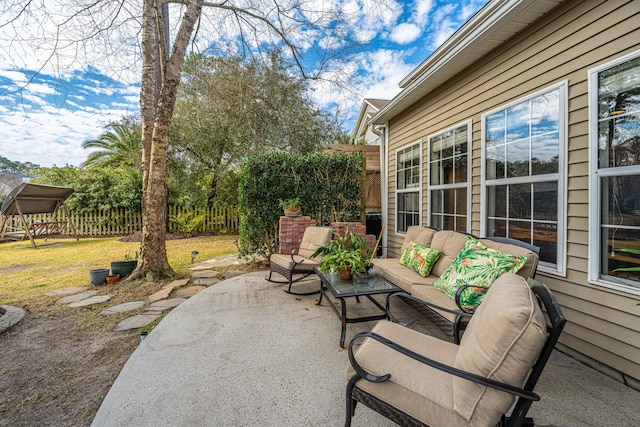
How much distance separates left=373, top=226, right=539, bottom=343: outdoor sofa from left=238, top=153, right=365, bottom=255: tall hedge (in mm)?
2079

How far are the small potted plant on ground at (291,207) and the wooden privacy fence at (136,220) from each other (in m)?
5.97

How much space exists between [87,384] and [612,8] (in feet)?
16.1

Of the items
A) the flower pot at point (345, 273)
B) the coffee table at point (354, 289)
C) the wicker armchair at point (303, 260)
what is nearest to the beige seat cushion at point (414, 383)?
the coffee table at point (354, 289)

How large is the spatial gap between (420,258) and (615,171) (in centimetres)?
182

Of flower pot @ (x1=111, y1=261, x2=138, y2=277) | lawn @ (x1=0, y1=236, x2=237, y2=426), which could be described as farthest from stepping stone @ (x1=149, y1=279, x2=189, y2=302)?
flower pot @ (x1=111, y1=261, x2=138, y2=277)

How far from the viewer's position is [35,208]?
321 inches

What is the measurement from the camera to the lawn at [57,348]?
1.84 metres

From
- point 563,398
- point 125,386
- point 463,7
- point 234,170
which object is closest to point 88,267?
point 125,386

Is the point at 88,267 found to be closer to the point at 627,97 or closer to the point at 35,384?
the point at 35,384

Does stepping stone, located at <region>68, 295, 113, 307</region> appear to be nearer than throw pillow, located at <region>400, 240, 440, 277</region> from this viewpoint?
No

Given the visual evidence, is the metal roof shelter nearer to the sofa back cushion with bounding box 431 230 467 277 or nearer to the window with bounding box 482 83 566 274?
the sofa back cushion with bounding box 431 230 467 277

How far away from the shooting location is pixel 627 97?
82.6 inches

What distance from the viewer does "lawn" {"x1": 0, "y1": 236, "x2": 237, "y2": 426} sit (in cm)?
184

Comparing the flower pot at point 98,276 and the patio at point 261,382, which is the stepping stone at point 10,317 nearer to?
the flower pot at point 98,276
